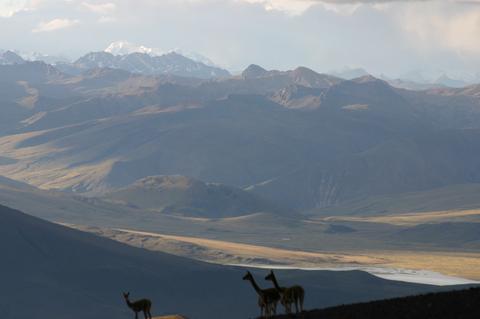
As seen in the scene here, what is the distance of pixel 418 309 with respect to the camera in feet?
172

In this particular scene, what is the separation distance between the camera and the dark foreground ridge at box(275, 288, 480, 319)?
50.8m

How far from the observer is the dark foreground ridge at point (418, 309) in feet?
167

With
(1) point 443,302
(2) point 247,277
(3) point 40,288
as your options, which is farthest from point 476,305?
(3) point 40,288

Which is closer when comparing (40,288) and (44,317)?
(44,317)

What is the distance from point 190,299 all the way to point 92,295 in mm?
17165

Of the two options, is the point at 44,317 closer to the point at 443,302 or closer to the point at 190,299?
the point at 190,299

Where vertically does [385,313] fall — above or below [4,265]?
below

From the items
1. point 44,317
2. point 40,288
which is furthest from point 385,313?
point 40,288

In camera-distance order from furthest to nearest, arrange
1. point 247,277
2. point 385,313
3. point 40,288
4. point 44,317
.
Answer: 1. point 40,288
2. point 44,317
3. point 385,313
4. point 247,277

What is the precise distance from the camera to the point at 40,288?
628 feet

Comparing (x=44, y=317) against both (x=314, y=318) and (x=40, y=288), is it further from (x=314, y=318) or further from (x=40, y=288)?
(x=314, y=318)

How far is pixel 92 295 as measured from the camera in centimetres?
19438

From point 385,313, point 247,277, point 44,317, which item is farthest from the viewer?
point 44,317

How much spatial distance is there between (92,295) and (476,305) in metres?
148
